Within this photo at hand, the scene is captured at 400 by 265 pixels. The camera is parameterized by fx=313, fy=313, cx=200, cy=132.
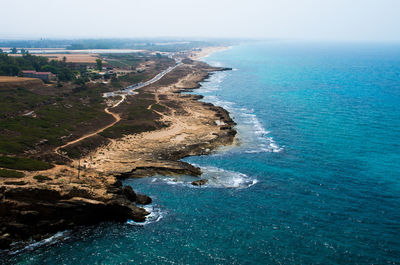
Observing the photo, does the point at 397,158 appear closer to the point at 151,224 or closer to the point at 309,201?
the point at 309,201

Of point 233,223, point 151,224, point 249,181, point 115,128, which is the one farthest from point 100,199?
point 115,128

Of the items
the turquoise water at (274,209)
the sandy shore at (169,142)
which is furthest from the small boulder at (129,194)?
the sandy shore at (169,142)

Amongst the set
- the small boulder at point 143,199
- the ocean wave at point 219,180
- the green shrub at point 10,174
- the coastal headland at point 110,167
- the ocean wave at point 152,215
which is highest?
the green shrub at point 10,174

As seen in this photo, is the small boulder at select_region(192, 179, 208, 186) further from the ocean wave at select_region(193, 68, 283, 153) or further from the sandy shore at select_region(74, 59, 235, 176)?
the ocean wave at select_region(193, 68, 283, 153)

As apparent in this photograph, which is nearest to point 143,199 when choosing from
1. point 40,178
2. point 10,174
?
point 40,178

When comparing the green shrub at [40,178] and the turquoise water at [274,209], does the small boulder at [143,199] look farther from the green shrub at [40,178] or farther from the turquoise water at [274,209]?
the green shrub at [40,178]

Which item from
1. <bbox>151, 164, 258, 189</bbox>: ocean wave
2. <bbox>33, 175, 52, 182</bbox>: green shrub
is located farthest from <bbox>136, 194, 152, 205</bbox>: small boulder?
<bbox>33, 175, 52, 182</bbox>: green shrub
